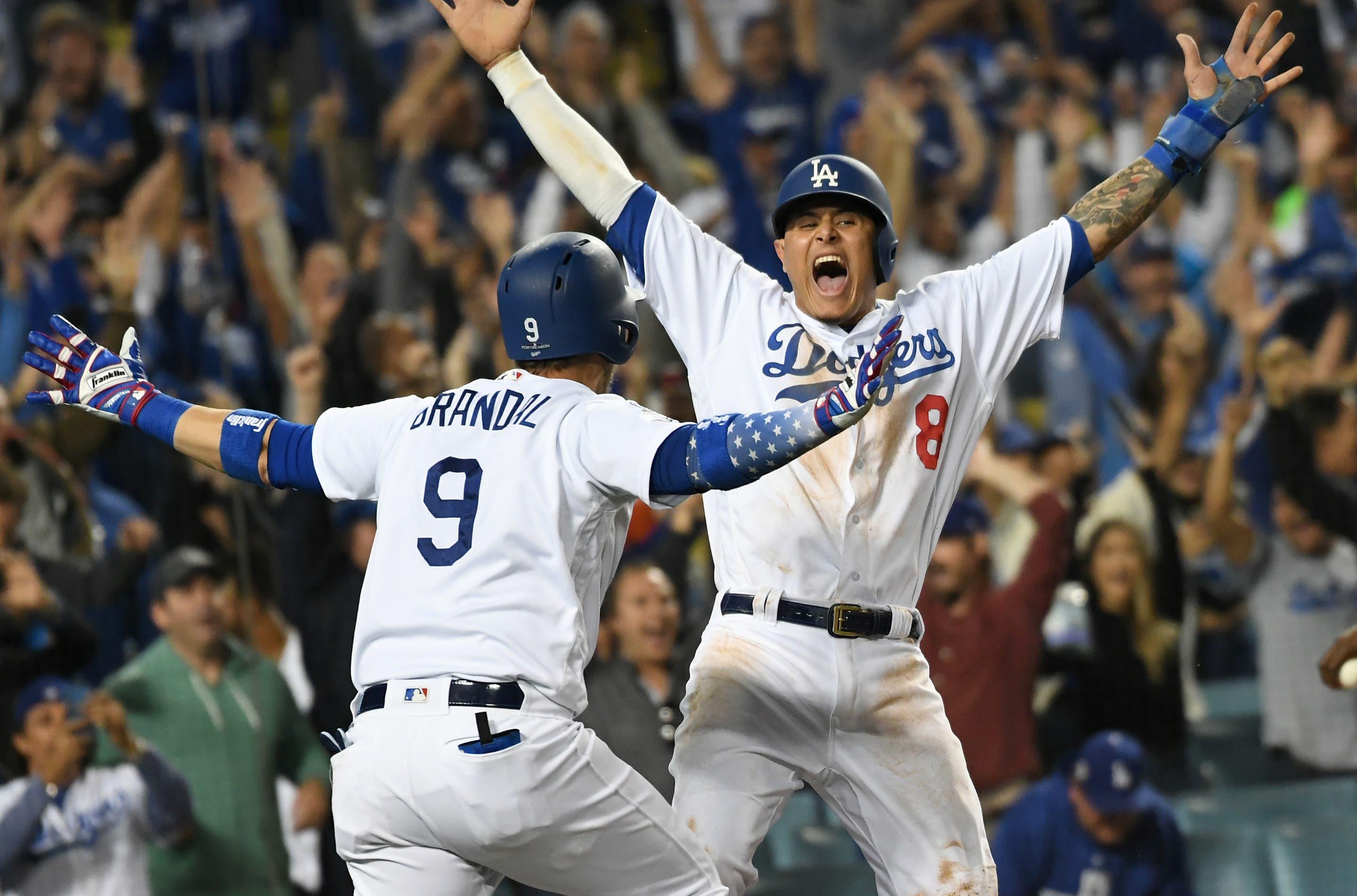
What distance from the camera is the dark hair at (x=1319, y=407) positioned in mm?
5758

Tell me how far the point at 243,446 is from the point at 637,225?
38.9 inches

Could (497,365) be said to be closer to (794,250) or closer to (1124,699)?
(1124,699)

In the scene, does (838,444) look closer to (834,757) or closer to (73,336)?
(834,757)

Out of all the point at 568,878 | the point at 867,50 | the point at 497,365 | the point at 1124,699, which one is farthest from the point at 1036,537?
the point at 568,878

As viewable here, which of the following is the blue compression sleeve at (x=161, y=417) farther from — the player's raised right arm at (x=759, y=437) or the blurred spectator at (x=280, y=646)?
the blurred spectator at (x=280, y=646)

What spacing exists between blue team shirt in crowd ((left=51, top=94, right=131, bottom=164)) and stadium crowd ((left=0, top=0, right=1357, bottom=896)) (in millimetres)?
21

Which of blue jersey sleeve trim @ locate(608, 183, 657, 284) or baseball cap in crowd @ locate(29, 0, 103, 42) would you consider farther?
baseball cap in crowd @ locate(29, 0, 103, 42)

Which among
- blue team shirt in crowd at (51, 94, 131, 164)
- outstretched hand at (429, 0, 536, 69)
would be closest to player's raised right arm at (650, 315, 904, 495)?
outstretched hand at (429, 0, 536, 69)

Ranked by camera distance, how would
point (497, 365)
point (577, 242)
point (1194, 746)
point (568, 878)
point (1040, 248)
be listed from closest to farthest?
1. point (568, 878)
2. point (577, 242)
3. point (1040, 248)
4. point (1194, 746)
5. point (497, 365)

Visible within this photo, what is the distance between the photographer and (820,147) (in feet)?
23.1

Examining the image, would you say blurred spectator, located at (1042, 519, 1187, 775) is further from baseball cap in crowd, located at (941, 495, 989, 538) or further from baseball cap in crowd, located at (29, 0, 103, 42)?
baseball cap in crowd, located at (29, 0, 103, 42)

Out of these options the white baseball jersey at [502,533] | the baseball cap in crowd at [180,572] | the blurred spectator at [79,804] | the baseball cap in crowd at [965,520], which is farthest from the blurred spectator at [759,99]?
the white baseball jersey at [502,533]

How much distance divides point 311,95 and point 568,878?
5.57m

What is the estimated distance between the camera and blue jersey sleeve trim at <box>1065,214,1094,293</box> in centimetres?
332
